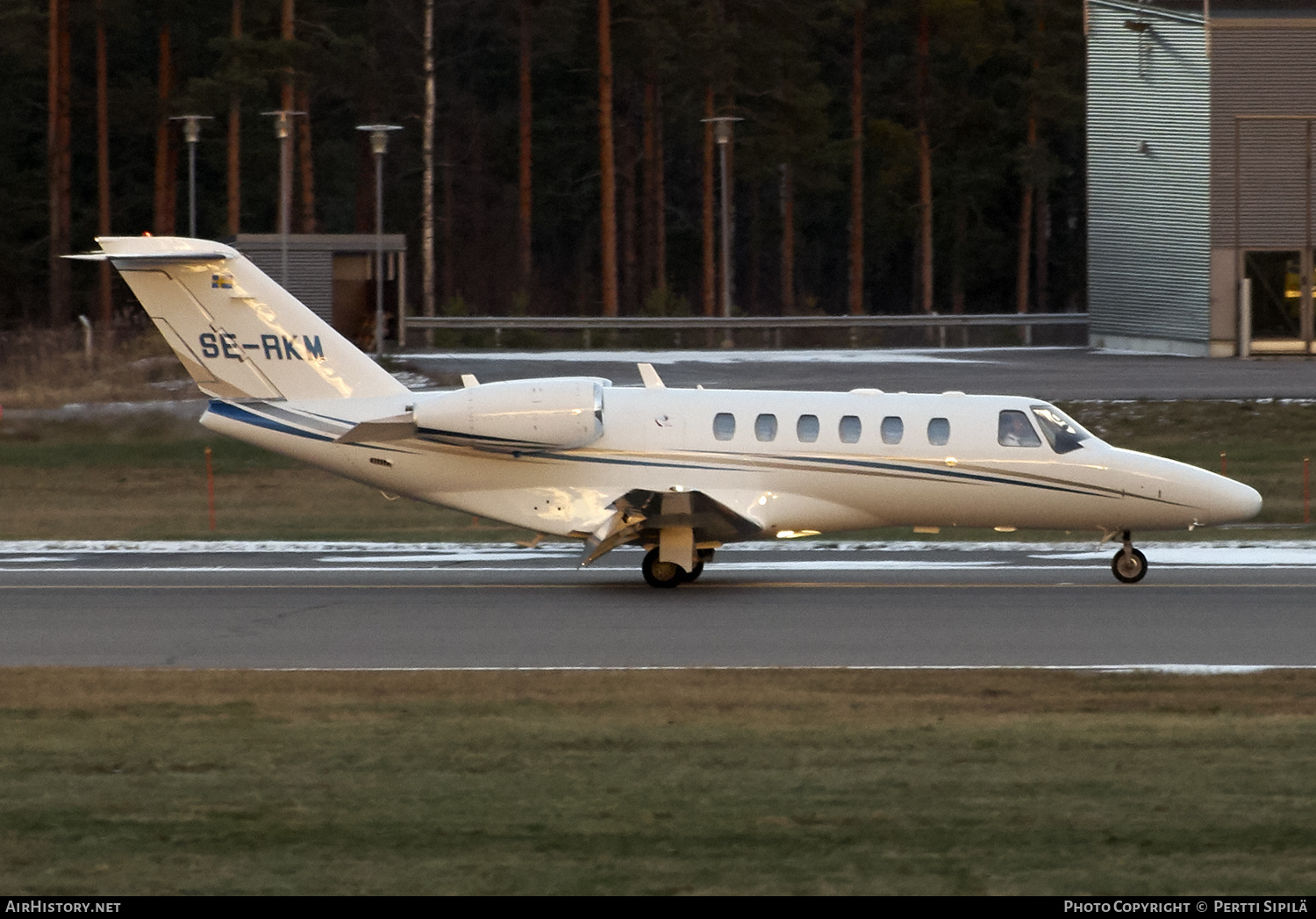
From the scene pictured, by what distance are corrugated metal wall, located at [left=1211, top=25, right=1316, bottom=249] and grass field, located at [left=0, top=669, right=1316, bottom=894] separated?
112ft

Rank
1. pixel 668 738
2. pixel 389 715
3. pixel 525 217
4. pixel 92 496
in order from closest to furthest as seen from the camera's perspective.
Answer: pixel 668 738 < pixel 389 715 < pixel 92 496 < pixel 525 217

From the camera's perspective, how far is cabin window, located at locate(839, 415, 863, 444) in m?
20.0

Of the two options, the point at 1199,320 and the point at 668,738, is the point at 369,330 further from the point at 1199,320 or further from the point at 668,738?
the point at 668,738

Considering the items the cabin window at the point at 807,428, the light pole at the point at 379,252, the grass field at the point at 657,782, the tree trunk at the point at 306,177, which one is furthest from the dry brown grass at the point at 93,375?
the grass field at the point at 657,782

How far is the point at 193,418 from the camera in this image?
3419cm

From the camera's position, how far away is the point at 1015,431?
20.4 m

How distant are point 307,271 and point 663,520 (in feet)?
101

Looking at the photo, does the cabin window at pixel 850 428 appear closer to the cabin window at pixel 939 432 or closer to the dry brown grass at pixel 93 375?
the cabin window at pixel 939 432

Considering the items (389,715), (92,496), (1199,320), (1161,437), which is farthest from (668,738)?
(1199,320)

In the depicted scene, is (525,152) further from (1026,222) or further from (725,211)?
(1026,222)

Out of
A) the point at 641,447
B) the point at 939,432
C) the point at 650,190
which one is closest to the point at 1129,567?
the point at 939,432

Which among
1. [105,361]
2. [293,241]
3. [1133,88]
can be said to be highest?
[1133,88]

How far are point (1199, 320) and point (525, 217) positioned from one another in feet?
82.3

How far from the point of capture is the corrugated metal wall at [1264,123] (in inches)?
1813
